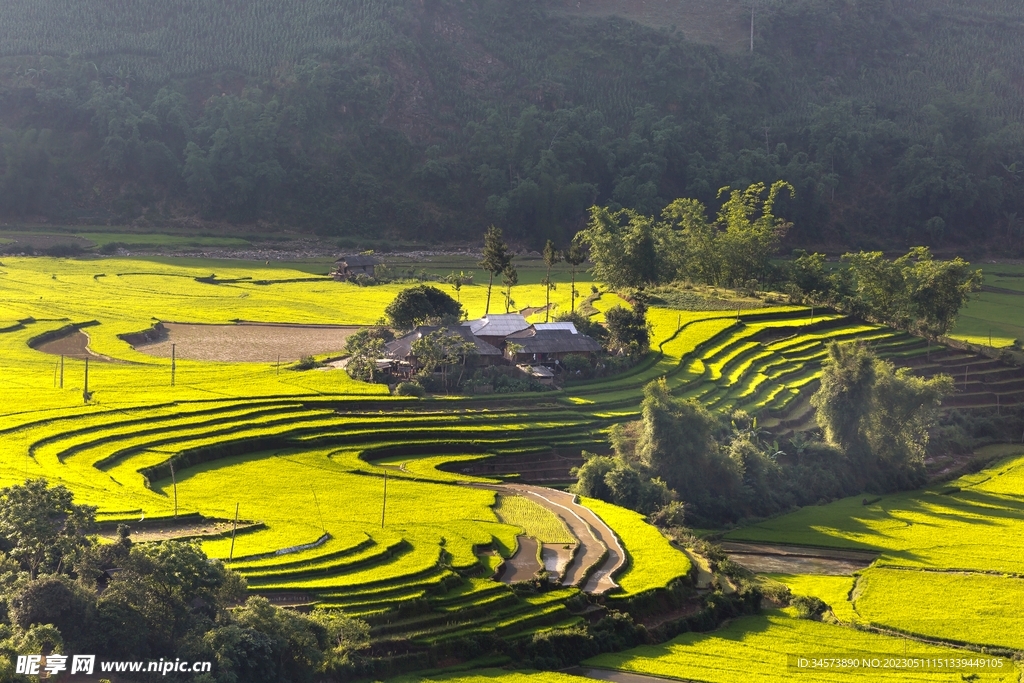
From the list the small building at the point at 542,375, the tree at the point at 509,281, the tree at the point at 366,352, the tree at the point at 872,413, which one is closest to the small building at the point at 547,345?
the small building at the point at 542,375

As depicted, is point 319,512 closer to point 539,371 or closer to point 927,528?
point 539,371

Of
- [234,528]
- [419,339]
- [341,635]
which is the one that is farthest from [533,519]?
[419,339]

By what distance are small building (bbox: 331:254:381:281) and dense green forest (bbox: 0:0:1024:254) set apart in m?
19.0

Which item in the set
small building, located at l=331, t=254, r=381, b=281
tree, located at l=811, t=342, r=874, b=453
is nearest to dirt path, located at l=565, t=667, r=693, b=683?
tree, located at l=811, t=342, r=874, b=453

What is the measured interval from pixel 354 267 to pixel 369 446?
1484 inches

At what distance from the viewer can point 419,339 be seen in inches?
1999

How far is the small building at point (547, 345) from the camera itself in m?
52.4

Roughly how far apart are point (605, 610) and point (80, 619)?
11.8 metres

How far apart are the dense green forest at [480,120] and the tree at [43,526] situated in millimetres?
71747

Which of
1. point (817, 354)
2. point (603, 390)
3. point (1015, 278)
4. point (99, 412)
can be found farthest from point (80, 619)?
point (1015, 278)

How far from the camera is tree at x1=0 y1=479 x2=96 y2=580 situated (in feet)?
88.4

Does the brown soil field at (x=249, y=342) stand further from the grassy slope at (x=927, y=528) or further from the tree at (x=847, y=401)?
the grassy slope at (x=927, y=528)

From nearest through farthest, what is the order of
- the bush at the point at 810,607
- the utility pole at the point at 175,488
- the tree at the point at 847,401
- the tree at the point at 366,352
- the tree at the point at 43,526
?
the tree at the point at 43,526 < the utility pole at the point at 175,488 < the bush at the point at 810,607 < the tree at the point at 847,401 < the tree at the point at 366,352

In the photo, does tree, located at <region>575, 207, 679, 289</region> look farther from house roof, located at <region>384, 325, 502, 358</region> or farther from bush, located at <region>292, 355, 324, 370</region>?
bush, located at <region>292, 355, 324, 370</region>
